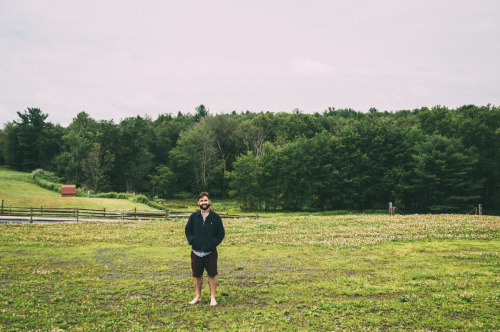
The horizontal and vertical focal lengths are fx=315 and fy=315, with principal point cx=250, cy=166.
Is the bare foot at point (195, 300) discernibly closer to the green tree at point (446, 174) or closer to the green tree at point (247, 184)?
the green tree at point (446, 174)

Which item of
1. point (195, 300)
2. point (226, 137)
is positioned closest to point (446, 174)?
point (195, 300)

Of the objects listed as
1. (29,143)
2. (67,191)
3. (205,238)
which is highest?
(29,143)

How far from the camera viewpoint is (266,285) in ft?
41.1

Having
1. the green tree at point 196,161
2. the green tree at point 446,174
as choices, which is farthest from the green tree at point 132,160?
the green tree at point 446,174

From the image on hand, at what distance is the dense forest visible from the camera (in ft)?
213

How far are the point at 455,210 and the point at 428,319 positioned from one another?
6382cm

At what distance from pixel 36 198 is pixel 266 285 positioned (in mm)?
60658

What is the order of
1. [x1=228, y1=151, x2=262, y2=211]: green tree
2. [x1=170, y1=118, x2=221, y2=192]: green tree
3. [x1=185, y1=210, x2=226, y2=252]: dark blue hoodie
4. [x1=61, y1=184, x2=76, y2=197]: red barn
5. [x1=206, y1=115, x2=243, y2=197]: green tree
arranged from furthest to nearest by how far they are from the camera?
1. [x1=206, y1=115, x2=243, y2=197]: green tree
2. [x1=170, y1=118, x2=221, y2=192]: green tree
3. [x1=228, y1=151, x2=262, y2=211]: green tree
4. [x1=61, y1=184, x2=76, y2=197]: red barn
5. [x1=185, y1=210, x2=226, y2=252]: dark blue hoodie

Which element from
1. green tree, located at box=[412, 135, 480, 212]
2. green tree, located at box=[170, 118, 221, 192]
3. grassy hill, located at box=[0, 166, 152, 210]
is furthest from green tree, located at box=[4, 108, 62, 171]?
green tree, located at box=[412, 135, 480, 212]

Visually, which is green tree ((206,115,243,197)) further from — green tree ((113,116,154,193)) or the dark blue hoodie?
the dark blue hoodie

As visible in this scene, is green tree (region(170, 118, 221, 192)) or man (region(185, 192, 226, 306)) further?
green tree (region(170, 118, 221, 192))

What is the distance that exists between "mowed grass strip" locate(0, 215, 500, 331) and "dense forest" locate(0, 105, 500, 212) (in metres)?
46.5

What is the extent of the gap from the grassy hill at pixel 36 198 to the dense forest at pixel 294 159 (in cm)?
1225

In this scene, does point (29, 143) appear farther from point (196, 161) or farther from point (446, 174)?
point (446, 174)
